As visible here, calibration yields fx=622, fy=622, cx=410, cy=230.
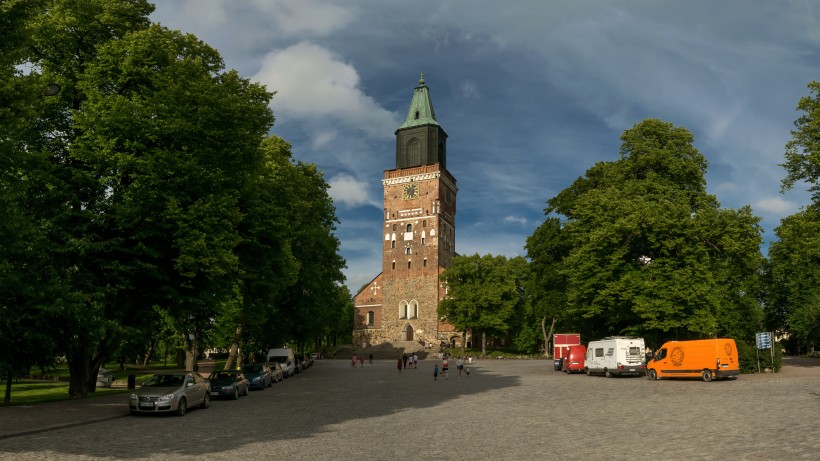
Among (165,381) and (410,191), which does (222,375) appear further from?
(410,191)

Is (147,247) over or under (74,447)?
over

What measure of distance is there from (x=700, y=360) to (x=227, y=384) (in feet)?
77.8

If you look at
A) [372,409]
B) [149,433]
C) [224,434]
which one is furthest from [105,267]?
[372,409]

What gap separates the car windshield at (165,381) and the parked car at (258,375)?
11.0 m

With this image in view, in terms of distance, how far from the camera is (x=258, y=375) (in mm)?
32250

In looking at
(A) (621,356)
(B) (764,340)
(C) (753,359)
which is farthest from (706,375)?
(C) (753,359)

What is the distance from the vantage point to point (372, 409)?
69.2ft

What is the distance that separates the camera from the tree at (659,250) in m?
36.9

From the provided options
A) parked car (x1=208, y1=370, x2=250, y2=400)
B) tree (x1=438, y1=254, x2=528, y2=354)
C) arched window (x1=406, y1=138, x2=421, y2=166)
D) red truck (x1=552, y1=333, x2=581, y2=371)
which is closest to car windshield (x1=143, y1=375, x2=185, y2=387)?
parked car (x1=208, y1=370, x2=250, y2=400)

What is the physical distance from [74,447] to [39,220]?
10050mm

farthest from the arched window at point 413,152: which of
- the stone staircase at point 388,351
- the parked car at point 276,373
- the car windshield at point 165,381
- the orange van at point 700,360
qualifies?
the car windshield at point 165,381

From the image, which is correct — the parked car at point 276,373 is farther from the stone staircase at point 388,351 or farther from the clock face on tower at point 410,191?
the clock face on tower at point 410,191

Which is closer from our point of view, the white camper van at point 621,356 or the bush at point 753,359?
the white camper van at point 621,356

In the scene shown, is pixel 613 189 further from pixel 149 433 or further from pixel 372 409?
pixel 149 433
